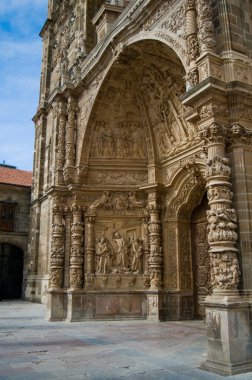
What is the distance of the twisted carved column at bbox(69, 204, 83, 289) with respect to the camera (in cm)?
1095

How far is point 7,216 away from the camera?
22906mm

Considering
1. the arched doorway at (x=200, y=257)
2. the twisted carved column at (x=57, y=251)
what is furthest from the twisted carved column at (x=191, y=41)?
the twisted carved column at (x=57, y=251)

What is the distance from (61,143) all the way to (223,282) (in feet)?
27.3

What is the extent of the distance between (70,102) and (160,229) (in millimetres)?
5259

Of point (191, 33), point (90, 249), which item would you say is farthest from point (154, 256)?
point (191, 33)

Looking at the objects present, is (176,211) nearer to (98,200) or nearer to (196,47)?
(98,200)

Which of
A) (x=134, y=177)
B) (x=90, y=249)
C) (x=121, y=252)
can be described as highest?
(x=134, y=177)

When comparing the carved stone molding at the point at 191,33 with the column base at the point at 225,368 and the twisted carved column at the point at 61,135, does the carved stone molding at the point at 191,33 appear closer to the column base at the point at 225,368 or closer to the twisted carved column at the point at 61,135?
the column base at the point at 225,368

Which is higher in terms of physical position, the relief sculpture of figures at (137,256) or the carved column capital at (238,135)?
the carved column capital at (238,135)

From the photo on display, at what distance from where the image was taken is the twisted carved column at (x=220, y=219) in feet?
18.1

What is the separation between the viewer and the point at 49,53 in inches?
893

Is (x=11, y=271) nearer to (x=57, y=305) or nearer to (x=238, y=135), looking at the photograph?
(x=57, y=305)

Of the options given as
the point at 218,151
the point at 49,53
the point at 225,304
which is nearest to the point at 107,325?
the point at 225,304

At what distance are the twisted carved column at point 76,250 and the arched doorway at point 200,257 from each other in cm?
334
